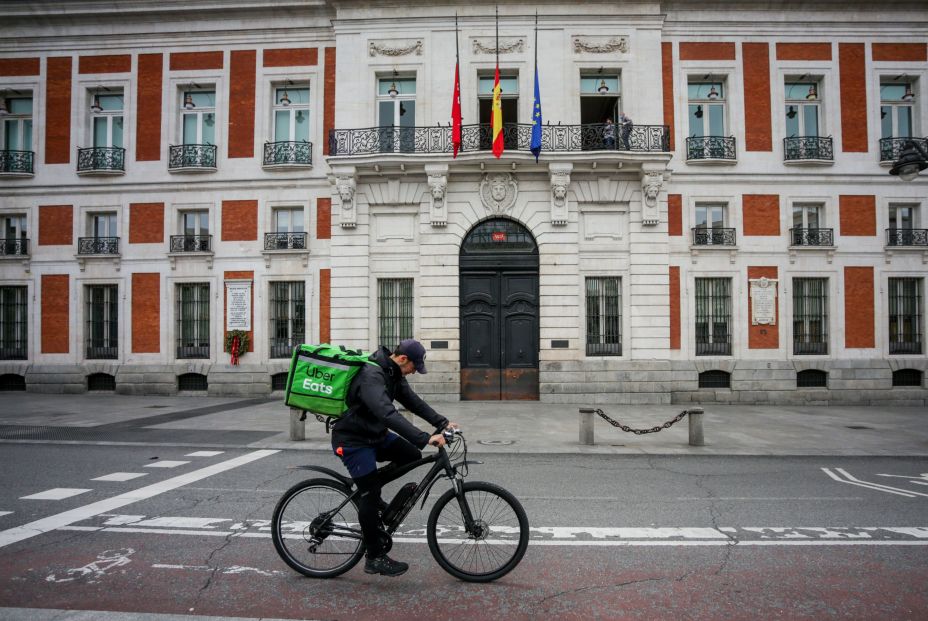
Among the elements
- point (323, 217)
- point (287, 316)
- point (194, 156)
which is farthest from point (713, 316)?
point (194, 156)

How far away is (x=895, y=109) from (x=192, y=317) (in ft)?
83.2

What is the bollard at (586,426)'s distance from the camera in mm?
9820

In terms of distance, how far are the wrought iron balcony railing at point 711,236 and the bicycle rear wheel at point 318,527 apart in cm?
1602

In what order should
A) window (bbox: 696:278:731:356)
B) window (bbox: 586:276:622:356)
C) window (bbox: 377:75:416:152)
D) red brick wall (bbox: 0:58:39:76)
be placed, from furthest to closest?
red brick wall (bbox: 0:58:39:76) < window (bbox: 377:75:416:152) < window (bbox: 696:278:731:356) < window (bbox: 586:276:622:356)

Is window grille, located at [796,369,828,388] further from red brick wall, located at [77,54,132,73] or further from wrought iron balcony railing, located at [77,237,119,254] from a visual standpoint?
red brick wall, located at [77,54,132,73]

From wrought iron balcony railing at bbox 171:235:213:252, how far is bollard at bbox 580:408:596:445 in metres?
14.4

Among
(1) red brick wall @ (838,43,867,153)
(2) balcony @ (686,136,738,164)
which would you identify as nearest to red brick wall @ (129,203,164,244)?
(2) balcony @ (686,136,738,164)

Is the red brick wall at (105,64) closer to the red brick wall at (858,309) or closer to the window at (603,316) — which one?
A: the window at (603,316)

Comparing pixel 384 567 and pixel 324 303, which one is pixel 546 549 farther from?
pixel 324 303

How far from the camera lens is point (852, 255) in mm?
17031

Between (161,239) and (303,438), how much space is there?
11881mm

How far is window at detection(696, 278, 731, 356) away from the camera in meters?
17.0

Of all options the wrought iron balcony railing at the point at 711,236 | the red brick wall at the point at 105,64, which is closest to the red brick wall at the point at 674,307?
the wrought iron balcony railing at the point at 711,236

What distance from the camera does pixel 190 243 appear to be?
1808 centimetres
